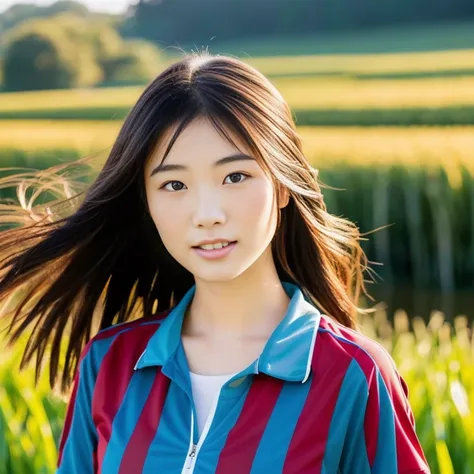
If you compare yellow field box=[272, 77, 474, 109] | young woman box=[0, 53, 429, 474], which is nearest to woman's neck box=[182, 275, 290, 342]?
young woman box=[0, 53, 429, 474]

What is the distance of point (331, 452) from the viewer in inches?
53.1

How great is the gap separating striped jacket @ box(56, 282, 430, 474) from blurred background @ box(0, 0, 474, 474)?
53 cm

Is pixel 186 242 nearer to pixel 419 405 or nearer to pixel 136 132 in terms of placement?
pixel 136 132

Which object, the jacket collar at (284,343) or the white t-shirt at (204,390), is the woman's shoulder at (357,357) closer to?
the jacket collar at (284,343)

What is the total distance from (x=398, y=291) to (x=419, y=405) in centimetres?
459

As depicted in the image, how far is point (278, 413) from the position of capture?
137 centimetres

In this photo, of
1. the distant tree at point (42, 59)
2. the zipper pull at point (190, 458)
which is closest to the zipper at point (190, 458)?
the zipper pull at point (190, 458)

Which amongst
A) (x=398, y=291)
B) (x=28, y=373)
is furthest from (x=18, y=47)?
(x=28, y=373)

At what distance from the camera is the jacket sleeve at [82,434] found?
1527mm

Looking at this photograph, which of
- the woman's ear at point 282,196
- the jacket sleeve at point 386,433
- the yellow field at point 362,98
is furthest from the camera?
the yellow field at point 362,98

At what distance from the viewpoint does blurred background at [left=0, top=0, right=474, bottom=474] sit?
7.49ft

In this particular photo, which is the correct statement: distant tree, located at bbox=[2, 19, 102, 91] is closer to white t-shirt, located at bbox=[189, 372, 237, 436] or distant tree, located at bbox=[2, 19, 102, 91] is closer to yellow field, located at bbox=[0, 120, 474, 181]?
yellow field, located at bbox=[0, 120, 474, 181]

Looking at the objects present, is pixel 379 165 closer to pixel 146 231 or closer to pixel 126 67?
pixel 146 231

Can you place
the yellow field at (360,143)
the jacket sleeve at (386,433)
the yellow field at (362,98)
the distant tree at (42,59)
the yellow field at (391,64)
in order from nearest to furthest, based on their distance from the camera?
the jacket sleeve at (386,433) < the yellow field at (360,143) < the yellow field at (362,98) < the distant tree at (42,59) < the yellow field at (391,64)
